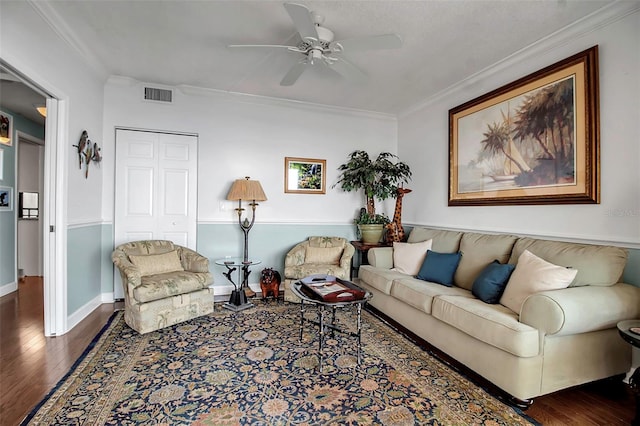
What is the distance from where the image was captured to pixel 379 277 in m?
3.37

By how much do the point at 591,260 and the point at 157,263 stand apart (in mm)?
3869

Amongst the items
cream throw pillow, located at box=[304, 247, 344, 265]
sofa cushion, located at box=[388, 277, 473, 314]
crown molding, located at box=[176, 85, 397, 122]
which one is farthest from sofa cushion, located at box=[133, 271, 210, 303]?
crown molding, located at box=[176, 85, 397, 122]

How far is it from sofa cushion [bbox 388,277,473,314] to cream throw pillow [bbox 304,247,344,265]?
1.17 m


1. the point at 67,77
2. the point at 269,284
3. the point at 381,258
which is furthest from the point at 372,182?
the point at 67,77

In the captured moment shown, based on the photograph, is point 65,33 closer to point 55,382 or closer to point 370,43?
point 370,43

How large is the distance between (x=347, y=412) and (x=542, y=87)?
3.12 m

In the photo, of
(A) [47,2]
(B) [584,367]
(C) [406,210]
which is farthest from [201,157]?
(B) [584,367]

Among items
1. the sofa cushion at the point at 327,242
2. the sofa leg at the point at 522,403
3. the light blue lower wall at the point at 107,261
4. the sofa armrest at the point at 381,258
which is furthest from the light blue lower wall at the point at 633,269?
the light blue lower wall at the point at 107,261

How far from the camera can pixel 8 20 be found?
2.11 meters

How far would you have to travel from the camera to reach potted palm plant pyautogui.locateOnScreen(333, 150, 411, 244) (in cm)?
441

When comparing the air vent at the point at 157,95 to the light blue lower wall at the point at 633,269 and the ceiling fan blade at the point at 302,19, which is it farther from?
the light blue lower wall at the point at 633,269

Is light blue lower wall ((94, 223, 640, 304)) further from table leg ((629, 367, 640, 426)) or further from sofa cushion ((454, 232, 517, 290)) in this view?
table leg ((629, 367, 640, 426))

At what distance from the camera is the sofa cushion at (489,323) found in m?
1.85

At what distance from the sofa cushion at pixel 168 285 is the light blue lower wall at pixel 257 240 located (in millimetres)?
875
